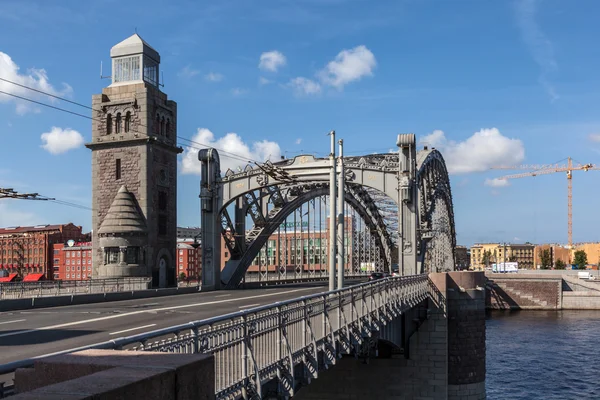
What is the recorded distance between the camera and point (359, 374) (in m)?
31.4

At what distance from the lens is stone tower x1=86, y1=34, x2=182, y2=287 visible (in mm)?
44156

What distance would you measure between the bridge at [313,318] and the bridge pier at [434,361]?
2.6 inches

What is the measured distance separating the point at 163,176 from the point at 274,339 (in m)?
36.2

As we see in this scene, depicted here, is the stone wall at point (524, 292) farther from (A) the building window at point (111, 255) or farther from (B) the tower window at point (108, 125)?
(B) the tower window at point (108, 125)

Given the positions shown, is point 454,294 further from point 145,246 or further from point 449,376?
point 145,246

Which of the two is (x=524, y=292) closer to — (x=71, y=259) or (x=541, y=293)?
(x=541, y=293)

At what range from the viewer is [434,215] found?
7300 cm

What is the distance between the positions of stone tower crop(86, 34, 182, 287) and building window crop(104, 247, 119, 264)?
66mm

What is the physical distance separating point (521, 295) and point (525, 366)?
47666 millimetres

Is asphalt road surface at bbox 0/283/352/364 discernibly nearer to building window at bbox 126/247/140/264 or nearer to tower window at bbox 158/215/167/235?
building window at bbox 126/247/140/264

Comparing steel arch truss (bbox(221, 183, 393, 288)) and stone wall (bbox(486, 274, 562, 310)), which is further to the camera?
stone wall (bbox(486, 274, 562, 310))

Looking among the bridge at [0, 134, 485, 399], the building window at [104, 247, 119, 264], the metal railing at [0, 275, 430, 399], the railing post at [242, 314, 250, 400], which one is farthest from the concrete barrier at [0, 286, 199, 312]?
the railing post at [242, 314, 250, 400]

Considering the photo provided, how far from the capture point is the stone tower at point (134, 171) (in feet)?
145

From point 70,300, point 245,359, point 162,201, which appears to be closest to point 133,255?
point 162,201
